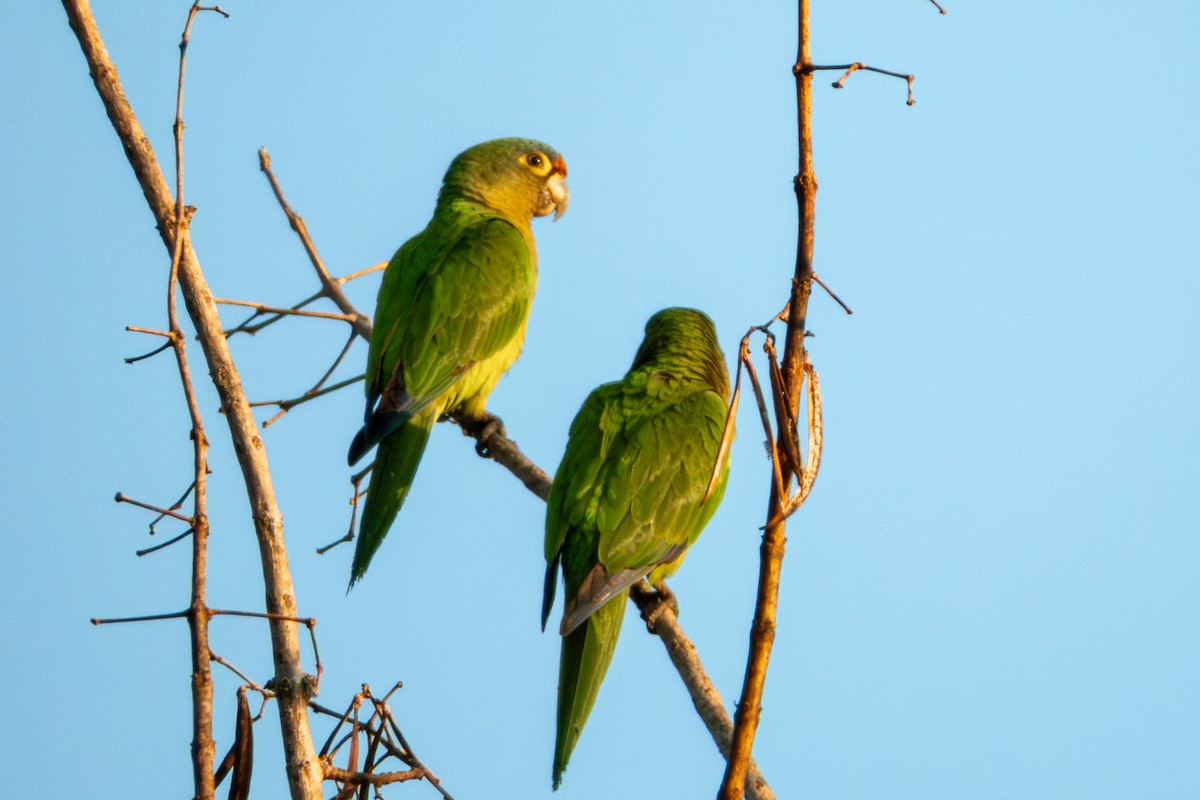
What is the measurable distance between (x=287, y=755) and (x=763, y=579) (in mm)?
1552

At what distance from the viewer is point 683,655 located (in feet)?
11.3

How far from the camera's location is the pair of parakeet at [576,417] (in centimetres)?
396

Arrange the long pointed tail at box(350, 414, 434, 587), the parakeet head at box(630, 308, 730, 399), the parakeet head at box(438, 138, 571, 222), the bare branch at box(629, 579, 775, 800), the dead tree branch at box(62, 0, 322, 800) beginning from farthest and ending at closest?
the parakeet head at box(438, 138, 571, 222), the parakeet head at box(630, 308, 730, 399), the long pointed tail at box(350, 414, 434, 587), the bare branch at box(629, 579, 775, 800), the dead tree branch at box(62, 0, 322, 800)

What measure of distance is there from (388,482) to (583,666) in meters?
1.18

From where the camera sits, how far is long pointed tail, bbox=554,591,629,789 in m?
3.74

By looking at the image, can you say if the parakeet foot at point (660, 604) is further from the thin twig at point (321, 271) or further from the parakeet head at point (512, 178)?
the parakeet head at point (512, 178)

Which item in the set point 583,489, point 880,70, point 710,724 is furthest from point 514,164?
point 880,70

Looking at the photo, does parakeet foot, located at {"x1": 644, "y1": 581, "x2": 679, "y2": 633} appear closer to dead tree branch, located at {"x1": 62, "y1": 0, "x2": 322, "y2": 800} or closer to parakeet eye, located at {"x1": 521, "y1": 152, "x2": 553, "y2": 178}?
dead tree branch, located at {"x1": 62, "y1": 0, "x2": 322, "y2": 800}

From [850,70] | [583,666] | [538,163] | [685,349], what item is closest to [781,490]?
[850,70]

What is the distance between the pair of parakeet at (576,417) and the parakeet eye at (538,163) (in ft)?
0.82

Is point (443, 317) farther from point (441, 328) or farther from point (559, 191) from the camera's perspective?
point (559, 191)

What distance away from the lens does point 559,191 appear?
6.37 meters

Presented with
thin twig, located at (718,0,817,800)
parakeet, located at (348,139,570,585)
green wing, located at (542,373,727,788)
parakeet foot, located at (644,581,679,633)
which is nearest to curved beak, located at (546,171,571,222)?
parakeet, located at (348,139,570,585)

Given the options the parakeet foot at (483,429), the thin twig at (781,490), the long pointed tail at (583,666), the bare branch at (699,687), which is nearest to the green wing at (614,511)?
the long pointed tail at (583,666)
